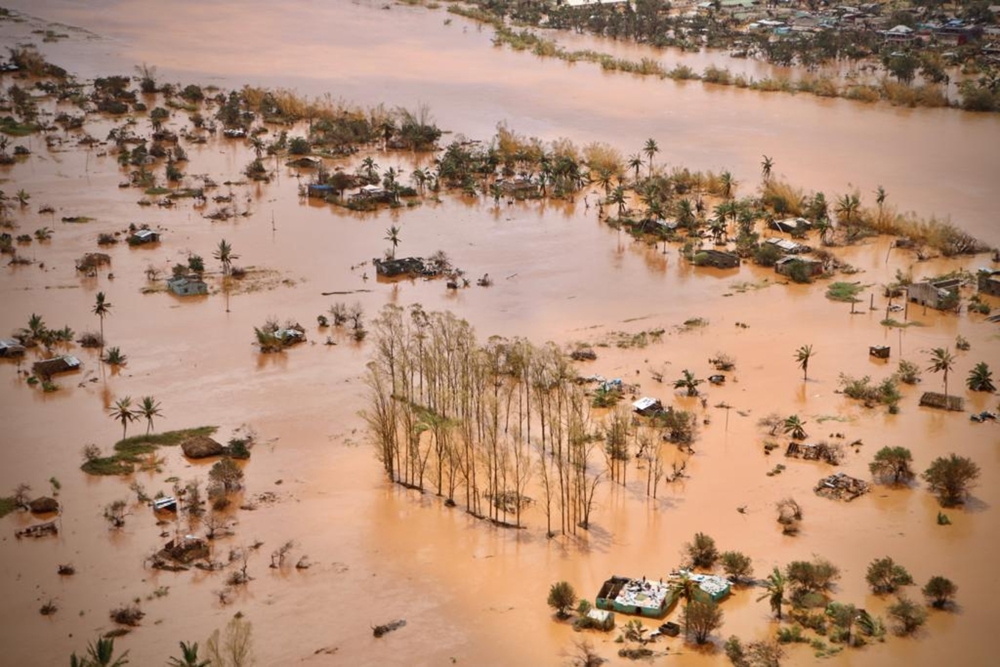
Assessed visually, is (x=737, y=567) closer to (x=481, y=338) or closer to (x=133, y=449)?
(x=481, y=338)

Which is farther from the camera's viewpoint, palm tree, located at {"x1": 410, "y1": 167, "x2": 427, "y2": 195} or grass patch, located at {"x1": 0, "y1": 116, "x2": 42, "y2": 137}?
grass patch, located at {"x1": 0, "y1": 116, "x2": 42, "y2": 137}

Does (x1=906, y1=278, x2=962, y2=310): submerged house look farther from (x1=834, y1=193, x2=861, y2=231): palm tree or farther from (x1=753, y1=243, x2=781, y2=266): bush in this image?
(x1=834, y1=193, x2=861, y2=231): palm tree

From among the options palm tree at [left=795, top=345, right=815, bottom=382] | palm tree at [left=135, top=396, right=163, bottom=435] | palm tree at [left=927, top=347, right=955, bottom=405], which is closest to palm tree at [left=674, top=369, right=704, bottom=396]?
palm tree at [left=795, top=345, right=815, bottom=382]

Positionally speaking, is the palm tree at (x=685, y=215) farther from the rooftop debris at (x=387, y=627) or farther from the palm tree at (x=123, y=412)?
the rooftop debris at (x=387, y=627)

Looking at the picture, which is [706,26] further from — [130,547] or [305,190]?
[130,547]

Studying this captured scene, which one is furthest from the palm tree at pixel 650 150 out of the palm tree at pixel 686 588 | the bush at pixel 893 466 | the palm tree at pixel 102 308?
the palm tree at pixel 686 588

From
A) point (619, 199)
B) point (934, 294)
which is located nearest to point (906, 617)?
point (934, 294)
